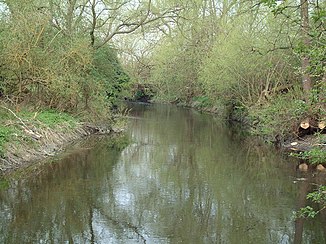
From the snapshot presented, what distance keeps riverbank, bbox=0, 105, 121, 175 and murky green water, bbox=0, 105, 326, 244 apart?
72 cm

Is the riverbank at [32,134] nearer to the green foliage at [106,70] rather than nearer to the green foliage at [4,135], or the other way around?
the green foliage at [4,135]

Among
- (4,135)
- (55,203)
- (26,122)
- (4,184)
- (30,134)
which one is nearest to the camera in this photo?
(55,203)

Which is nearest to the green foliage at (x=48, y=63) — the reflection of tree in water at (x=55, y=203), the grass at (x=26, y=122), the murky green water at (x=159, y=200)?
the grass at (x=26, y=122)

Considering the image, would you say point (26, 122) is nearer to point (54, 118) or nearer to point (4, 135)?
point (4, 135)

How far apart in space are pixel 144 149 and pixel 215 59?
512 inches

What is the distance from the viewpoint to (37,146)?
13344mm

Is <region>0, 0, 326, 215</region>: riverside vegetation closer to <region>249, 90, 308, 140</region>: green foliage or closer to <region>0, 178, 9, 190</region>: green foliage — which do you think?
<region>249, 90, 308, 140</region>: green foliage

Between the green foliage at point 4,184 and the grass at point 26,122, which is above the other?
the grass at point 26,122

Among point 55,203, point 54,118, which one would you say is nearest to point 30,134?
point 54,118

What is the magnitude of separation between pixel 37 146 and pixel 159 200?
221 inches

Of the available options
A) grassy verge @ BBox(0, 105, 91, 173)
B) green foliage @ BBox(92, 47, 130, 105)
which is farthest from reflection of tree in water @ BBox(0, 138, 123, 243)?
green foliage @ BBox(92, 47, 130, 105)

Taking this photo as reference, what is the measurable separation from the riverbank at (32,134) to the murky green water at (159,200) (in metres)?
0.72

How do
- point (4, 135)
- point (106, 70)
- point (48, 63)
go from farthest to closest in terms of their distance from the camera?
1. point (106, 70)
2. point (48, 63)
3. point (4, 135)

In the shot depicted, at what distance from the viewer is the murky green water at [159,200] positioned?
23.5 feet
